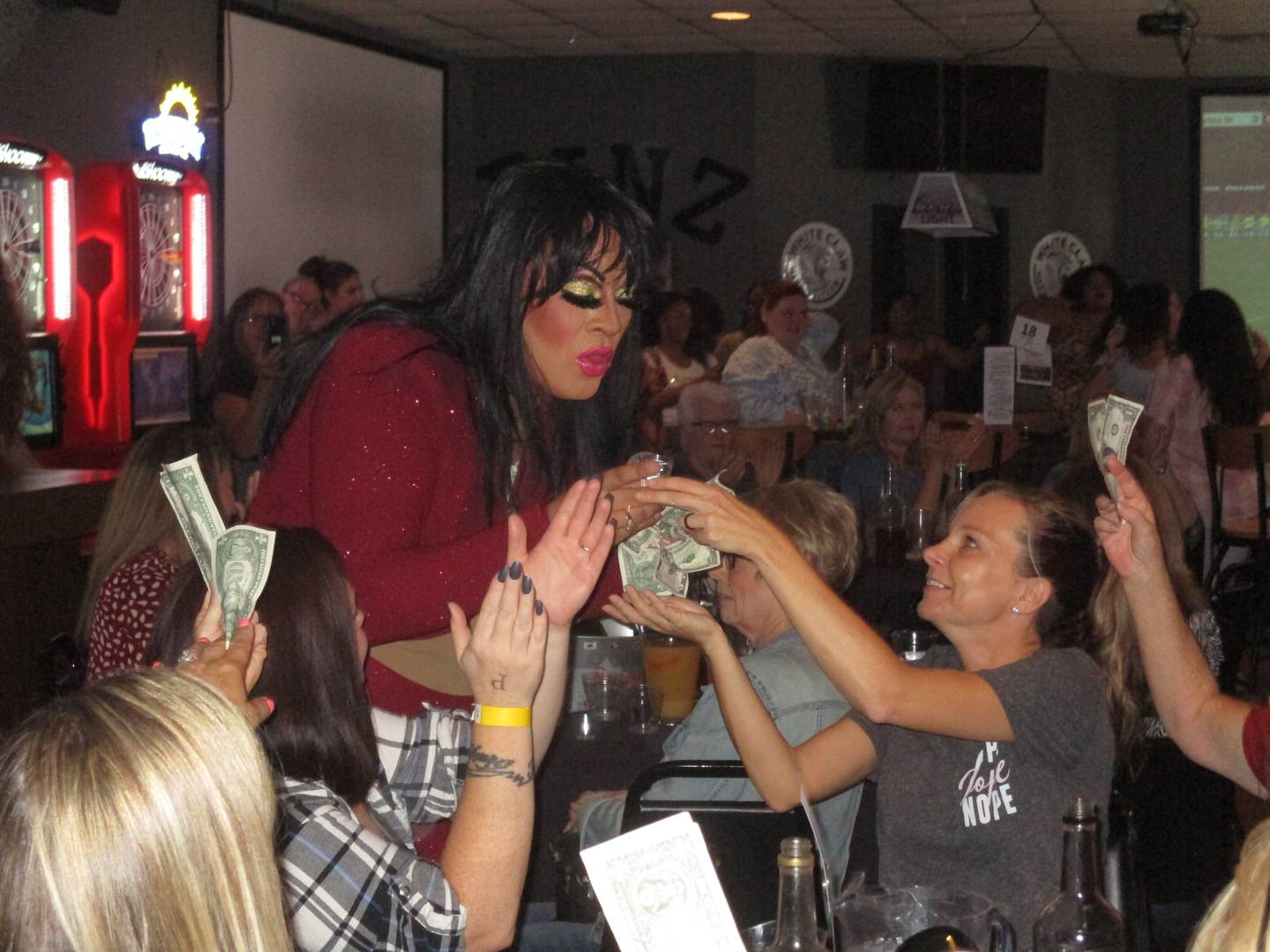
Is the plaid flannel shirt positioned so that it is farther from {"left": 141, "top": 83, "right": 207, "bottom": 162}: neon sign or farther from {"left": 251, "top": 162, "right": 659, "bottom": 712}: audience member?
{"left": 141, "top": 83, "right": 207, "bottom": 162}: neon sign

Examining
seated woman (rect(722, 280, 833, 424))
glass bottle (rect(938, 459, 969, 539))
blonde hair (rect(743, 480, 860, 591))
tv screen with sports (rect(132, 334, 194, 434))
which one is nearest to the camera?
blonde hair (rect(743, 480, 860, 591))

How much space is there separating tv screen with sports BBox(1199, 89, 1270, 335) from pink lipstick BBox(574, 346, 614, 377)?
36.8ft

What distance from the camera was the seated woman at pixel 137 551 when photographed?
3197 mm

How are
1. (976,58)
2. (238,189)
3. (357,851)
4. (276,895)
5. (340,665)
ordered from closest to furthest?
(276,895), (357,851), (340,665), (238,189), (976,58)

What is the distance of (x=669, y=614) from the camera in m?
2.23

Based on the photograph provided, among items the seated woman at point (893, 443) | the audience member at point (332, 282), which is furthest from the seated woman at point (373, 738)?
the audience member at point (332, 282)

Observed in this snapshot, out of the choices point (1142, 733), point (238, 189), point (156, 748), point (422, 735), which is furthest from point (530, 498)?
point (238, 189)

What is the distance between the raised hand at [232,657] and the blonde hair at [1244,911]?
90cm

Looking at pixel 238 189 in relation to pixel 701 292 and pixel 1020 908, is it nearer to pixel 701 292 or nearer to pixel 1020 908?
pixel 701 292

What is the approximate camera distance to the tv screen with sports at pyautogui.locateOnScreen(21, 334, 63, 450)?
623 centimetres

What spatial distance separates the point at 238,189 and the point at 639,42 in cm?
340

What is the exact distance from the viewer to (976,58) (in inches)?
443

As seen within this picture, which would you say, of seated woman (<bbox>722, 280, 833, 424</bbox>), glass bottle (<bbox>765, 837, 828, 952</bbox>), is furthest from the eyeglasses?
glass bottle (<bbox>765, 837, 828, 952</bbox>)

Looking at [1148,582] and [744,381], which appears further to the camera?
[744,381]
